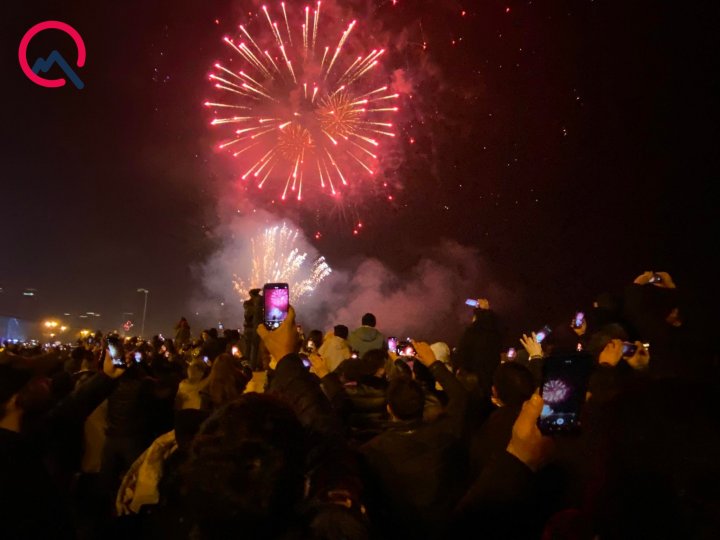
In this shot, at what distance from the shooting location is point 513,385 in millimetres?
3811

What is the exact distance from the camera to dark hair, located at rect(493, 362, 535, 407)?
3.74m

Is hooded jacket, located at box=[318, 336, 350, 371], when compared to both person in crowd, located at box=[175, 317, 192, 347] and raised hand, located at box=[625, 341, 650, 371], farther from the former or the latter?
person in crowd, located at box=[175, 317, 192, 347]

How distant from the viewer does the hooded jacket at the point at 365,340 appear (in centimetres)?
702

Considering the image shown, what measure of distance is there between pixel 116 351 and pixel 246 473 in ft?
12.4

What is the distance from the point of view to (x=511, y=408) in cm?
372

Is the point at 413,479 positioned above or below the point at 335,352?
below

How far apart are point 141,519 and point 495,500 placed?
2.67 metres

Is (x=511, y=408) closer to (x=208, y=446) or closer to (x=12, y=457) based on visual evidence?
(x=208, y=446)

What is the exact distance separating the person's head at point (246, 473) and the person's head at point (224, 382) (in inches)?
131

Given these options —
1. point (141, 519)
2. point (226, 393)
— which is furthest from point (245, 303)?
point (141, 519)

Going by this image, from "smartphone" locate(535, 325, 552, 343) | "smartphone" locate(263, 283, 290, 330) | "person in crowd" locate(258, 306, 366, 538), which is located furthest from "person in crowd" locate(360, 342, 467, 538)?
"smartphone" locate(535, 325, 552, 343)

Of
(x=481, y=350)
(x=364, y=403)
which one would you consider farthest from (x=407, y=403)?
(x=481, y=350)

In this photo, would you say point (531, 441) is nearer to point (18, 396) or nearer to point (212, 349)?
point (18, 396)

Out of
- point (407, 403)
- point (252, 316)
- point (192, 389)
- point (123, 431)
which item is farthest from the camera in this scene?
point (252, 316)
